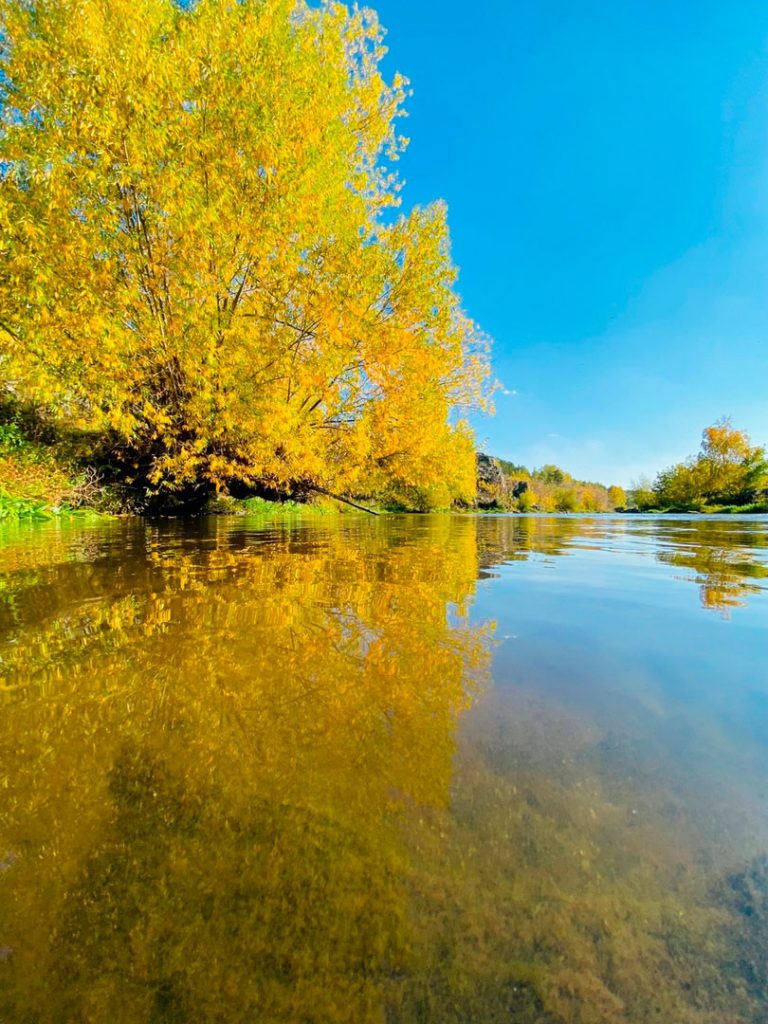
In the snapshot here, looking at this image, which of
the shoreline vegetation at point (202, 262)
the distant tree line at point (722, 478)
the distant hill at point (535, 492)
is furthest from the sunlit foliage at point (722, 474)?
the shoreline vegetation at point (202, 262)

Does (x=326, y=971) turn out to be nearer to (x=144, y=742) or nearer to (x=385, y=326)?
(x=144, y=742)

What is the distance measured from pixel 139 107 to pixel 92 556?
5500mm

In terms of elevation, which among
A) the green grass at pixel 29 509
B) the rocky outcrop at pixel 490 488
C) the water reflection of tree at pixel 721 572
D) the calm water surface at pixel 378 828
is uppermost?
the rocky outcrop at pixel 490 488

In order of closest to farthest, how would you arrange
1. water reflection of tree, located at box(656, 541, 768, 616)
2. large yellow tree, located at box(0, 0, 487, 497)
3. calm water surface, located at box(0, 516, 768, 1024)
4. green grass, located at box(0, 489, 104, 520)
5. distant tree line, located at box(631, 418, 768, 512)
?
calm water surface, located at box(0, 516, 768, 1024), water reflection of tree, located at box(656, 541, 768, 616), large yellow tree, located at box(0, 0, 487, 497), green grass, located at box(0, 489, 104, 520), distant tree line, located at box(631, 418, 768, 512)

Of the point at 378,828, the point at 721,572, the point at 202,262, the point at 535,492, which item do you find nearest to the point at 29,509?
the point at 202,262

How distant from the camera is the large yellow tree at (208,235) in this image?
5250 mm

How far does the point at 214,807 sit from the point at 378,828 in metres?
0.31

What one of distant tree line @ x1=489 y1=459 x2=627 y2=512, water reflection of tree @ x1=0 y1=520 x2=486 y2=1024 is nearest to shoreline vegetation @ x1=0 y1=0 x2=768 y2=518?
water reflection of tree @ x1=0 y1=520 x2=486 y2=1024

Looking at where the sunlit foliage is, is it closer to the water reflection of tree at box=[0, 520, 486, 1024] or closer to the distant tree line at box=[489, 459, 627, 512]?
the distant tree line at box=[489, 459, 627, 512]

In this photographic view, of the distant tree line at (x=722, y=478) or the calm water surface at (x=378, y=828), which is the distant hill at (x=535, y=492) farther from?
the calm water surface at (x=378, y=828)

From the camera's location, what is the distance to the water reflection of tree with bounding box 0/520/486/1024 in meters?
0.50

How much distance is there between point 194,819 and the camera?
740 millimetres

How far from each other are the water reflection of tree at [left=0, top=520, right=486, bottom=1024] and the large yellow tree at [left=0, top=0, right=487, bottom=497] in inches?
217

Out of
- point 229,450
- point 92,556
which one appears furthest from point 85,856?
point 229,450
